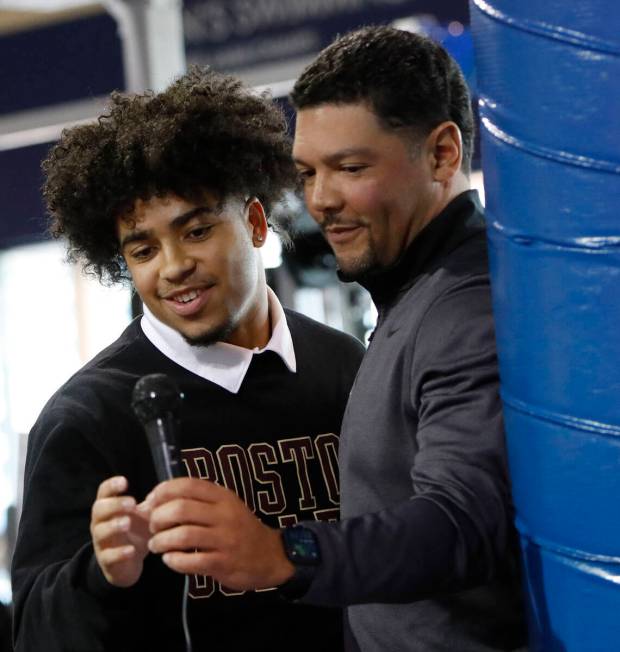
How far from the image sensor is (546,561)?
1.53 metres

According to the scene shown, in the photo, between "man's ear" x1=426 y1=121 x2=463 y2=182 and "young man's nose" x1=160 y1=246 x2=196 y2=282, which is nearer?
"man's ear" x1=426 y1=121 x2=463 y2=182

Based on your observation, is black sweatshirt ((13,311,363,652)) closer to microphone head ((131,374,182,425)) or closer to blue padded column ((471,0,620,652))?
microphone head ((131,374,182,425))

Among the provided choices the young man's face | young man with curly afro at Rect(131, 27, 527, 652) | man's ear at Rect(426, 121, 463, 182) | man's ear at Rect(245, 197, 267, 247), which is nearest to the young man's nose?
the young man's face

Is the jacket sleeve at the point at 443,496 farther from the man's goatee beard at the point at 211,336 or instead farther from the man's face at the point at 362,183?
the man's goatee beard at the point at 211,336

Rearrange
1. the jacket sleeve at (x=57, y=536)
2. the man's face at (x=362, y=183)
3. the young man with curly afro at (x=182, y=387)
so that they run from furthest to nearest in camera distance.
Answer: the young man with curly afro at (x=182, y=387) < the jacket sleeve at (x=57, y=536) < the man's face at (x=362, y=183)

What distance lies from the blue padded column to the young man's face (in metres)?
0.95

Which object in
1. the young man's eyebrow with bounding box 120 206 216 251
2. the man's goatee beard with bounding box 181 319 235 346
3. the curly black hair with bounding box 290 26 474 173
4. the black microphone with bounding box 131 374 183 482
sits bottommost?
the man's goatee beard with bounding box 181 319 235 346

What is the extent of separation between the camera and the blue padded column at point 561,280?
4.58 feet

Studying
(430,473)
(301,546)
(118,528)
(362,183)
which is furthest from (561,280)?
(118,528)

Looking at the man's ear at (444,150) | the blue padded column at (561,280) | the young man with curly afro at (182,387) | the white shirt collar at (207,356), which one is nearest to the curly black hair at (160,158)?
the young man with curly afro at (182,387)

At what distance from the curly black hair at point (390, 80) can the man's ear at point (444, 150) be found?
16 millimetres

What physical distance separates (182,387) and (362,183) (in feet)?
2.34

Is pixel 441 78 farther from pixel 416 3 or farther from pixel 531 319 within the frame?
pixel 416 3

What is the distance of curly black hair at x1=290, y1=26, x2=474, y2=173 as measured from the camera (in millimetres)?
1905
